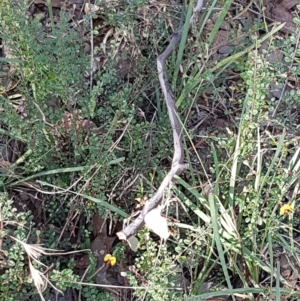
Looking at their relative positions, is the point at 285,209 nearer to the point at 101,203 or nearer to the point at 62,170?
the point at 101,203

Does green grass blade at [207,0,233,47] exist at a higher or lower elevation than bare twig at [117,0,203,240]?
higher

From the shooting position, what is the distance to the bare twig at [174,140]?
5.05 ft

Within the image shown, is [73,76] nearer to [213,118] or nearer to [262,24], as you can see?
[213,118]

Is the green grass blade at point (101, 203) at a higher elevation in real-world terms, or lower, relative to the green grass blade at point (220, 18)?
lower

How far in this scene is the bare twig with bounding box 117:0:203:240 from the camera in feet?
5.05

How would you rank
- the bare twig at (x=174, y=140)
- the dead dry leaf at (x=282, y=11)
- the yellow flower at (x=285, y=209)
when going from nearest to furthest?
the bare twig at (x=174, y=140) < the yellow flower at (x=285, y=209) < the dead dry leaf at (x=282, y=11)

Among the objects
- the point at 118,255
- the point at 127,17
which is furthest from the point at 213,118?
the point at 118,255

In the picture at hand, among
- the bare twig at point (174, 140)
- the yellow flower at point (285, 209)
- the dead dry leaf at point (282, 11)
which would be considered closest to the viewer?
the bare twig at point (174, 140)

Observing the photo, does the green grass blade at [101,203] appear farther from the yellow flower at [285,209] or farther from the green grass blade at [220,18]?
the green grass blade at [220,18]

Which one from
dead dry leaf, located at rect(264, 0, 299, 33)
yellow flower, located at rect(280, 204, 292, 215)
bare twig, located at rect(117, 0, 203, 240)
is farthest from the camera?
dead dry leaf, located at rect(264, 0, 299, 33)

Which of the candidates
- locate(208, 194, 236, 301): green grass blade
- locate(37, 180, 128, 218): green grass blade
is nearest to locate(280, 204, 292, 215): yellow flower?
locate(208, 194, 236, 301): green grass blade

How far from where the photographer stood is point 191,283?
68.2 inches

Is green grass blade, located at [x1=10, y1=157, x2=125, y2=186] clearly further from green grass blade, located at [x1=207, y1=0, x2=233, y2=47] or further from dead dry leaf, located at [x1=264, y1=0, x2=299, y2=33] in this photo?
dead dry leaf, located at [x1=264, y1=0, x2=299, y2=33]

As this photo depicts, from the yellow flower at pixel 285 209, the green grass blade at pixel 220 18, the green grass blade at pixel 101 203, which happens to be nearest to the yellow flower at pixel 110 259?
the green grass blade at pixel 101 203
